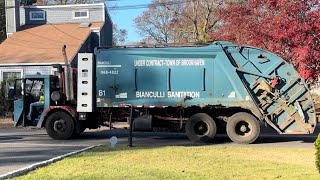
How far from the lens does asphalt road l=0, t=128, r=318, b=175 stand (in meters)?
11.9

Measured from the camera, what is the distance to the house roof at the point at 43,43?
2867 cm

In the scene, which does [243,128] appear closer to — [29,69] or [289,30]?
[289,30]

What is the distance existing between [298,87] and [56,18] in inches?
958

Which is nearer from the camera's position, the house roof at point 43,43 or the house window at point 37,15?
the house roof at point 43,43

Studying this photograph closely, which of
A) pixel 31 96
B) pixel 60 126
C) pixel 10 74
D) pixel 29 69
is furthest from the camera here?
pixel 10 74

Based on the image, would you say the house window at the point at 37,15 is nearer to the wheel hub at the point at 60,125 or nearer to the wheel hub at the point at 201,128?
the wheel hub at the point at 60,125

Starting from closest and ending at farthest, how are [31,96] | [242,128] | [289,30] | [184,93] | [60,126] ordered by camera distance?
1. [242,128]
2. [184,93]
3. [60,126]
4. [31,96]
5. [289,30]

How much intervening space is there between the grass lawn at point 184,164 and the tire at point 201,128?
2.51 metres

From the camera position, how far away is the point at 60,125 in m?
16.1

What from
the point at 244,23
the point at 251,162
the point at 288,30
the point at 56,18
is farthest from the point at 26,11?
the point at 251,162

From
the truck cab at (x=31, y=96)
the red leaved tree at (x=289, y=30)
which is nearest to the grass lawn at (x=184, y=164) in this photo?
the truck cab at (x=31, y=96)

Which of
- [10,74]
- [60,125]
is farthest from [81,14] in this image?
[60,125]

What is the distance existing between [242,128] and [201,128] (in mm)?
1342

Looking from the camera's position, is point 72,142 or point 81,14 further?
point 81,14
